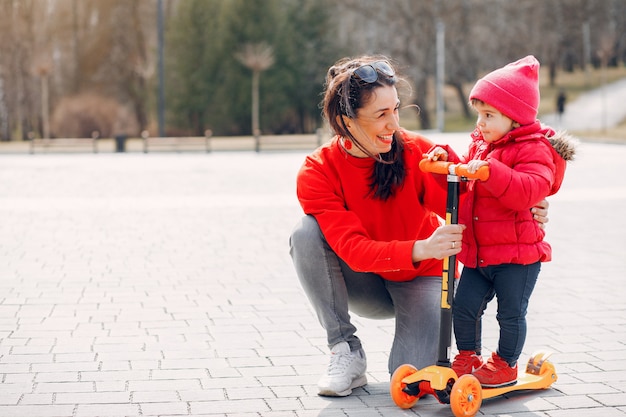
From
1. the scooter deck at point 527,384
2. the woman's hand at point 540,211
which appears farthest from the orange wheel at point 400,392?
the woman's hand at point 540,211

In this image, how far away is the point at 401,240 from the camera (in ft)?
13.3

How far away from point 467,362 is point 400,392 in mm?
379

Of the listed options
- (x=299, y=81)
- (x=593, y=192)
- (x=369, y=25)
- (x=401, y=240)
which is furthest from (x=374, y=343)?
(x=369, y=25)

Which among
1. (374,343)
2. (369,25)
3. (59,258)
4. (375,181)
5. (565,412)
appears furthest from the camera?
(369,25)

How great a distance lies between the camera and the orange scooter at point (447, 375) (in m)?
3.55

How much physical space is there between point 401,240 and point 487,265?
0.40 metres

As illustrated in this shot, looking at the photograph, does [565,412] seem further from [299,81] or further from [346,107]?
[299,81]

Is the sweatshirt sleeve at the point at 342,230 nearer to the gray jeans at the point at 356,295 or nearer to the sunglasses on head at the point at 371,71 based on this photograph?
the gray jeans at the point at 356,295

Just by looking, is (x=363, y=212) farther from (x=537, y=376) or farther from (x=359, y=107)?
(x=537, y=376)

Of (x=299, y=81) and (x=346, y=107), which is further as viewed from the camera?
(x=299, y=81)

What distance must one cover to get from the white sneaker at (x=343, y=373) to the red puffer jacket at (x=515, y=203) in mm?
620

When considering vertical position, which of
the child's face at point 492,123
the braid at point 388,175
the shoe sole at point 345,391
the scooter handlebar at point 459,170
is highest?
the child's face at point 492,123

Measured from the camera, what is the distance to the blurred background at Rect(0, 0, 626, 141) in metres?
47.7

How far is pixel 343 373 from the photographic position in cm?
398
